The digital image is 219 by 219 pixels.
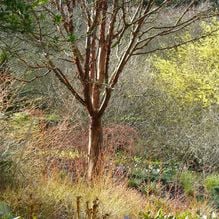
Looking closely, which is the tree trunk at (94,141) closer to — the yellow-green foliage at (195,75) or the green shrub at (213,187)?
the green shrub at (213,187)

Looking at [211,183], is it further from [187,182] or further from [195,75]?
[195,75]

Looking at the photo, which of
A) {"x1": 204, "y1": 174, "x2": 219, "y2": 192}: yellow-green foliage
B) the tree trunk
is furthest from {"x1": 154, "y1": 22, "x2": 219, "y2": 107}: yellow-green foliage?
the tree trunk

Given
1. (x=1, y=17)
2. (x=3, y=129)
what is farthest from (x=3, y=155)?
(x=1, y=17)

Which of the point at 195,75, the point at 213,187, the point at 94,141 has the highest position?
the point at 195,75

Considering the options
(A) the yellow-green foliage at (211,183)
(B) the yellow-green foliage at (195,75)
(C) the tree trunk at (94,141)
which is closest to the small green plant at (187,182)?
(A) the yellow-green foliage at (211,183)

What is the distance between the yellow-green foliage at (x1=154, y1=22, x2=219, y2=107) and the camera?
14.4 meters

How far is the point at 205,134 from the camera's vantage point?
41.2ft

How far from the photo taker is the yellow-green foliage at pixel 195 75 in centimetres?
1445

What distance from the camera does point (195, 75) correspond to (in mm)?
14945

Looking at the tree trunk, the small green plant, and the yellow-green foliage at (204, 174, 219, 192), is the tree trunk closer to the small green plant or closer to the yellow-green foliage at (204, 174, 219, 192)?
the small green plant

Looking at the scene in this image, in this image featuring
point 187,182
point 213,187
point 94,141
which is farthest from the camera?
point 187,182

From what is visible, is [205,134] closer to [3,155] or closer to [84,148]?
[84,148]

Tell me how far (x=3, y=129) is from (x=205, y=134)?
22.1 ft

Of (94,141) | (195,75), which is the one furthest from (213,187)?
(195,75)
